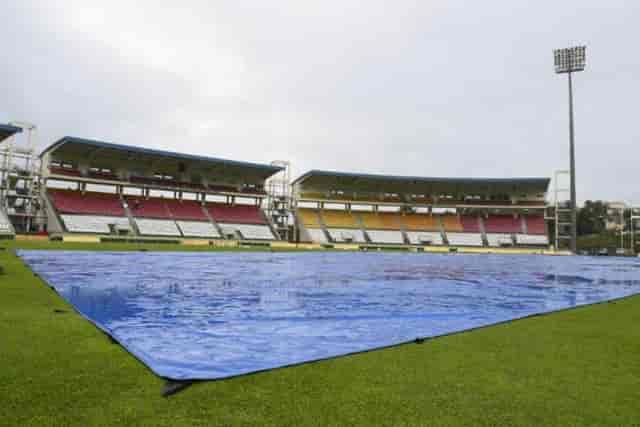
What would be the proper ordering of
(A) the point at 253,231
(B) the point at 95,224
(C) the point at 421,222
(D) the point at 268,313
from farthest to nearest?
(C) the point at 421,222, (A) the point at 253,231, (B) the point at 95,224, (D) the point at 268,313

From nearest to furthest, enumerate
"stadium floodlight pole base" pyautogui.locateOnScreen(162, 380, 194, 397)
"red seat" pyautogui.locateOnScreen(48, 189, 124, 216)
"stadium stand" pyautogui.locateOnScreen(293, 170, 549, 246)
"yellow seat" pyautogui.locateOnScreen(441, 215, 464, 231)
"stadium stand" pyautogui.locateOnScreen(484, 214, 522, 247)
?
"stadium floodlight pole base" pyautogui.locateOnScreen(162, 380, 194, 397) < "red seat" pyautogui.locateOnScreen(48, 189, 124, 216) < "stadium stand" pyautogui.locateOnScreen(484, 214, 522, 247) < "stadium stand" pyautogui.locateOnScreen(293, 170, 549, 246) < "yellow seat" pyautogui.locateOnScreen(441, 215, 464, 231)

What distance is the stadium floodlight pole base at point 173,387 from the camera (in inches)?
116

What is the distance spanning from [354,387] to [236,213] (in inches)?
2016

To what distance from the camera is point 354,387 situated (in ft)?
10.3

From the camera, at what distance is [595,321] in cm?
632

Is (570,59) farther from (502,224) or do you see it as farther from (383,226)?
(383,226)

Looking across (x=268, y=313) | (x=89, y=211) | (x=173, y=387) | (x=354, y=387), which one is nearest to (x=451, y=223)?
(x=89, y=211)

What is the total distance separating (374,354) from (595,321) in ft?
13.4

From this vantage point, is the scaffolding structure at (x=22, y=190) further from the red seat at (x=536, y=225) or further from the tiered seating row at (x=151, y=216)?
the red seat at (x=536, y=225)

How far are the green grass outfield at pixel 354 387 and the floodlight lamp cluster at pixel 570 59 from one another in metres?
57.0

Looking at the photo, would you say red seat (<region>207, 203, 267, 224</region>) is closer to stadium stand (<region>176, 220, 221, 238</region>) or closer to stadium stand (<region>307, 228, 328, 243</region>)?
stadium stand (<region>176, 220, 221, 238</region>)

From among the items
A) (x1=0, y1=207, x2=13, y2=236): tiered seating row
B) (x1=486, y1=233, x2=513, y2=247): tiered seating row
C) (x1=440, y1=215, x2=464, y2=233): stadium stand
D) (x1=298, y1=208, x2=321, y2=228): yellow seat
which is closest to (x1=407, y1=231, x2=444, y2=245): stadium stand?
(x1=440, y1=215, x2=464, y2=233): stadium stand

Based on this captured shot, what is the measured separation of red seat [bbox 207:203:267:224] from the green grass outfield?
46.9 metres

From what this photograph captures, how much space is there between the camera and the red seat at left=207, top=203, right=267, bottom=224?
51.1m
